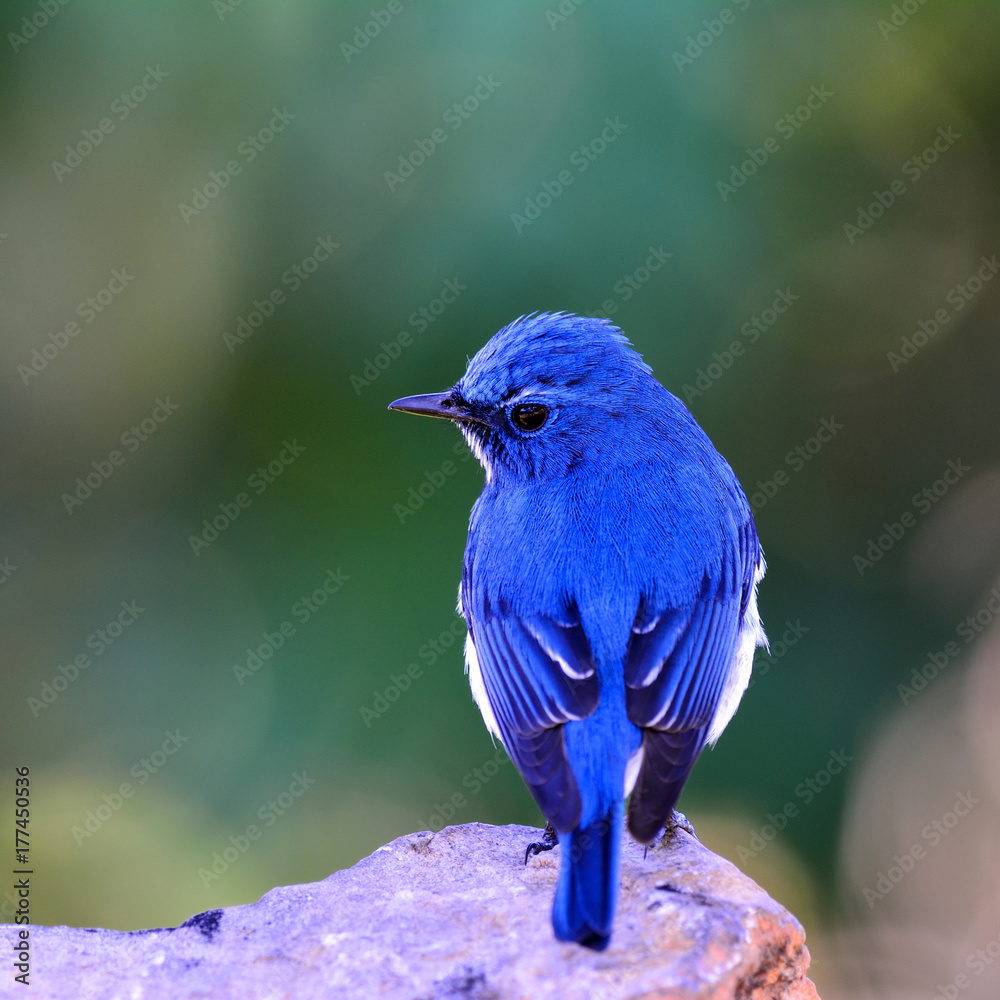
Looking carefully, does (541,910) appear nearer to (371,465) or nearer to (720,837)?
(720,837)

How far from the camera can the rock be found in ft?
9.77

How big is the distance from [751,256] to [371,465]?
2464 mm

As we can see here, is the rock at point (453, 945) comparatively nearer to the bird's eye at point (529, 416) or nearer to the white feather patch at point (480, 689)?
the white feather patch at point (480, 689)

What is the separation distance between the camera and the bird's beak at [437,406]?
15.2 feet

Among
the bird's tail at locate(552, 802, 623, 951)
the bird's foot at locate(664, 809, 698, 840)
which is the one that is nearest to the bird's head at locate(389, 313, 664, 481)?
the bird's foot at locate(664, 809, 698, 840)

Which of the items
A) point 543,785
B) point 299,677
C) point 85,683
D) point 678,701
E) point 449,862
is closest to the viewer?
point 543,785

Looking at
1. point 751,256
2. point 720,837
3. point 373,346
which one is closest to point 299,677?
point 373,346

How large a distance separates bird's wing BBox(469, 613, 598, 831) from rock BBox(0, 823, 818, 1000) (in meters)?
0.39

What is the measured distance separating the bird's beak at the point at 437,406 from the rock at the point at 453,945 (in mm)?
1814

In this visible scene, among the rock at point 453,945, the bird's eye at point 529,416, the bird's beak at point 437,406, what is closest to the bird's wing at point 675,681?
the rock at point 453,945

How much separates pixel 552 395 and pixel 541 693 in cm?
132

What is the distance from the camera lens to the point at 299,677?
5824 millimetres

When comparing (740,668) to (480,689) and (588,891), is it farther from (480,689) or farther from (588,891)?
(588,891)

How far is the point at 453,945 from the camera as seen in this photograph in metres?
3.26
